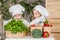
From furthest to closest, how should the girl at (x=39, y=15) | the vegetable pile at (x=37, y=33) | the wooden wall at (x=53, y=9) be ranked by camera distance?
the wooden wall at (x=53, y=9) < the girl at (x=39, y=15) < the vegetable pile at (x=37, y=33)

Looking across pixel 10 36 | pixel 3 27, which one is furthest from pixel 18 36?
pixel 3 27

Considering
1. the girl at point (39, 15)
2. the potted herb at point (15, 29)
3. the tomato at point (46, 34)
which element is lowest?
the tomato at point (46, 34)

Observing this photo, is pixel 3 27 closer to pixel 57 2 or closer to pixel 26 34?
pixel 26 34

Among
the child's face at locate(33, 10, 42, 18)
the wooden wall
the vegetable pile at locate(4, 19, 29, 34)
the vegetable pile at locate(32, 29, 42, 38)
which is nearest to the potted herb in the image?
the vegetable pile at locate(4, 19, 29, 34)

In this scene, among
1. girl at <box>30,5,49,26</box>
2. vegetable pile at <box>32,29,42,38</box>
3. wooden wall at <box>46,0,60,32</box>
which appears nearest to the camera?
vegetable pile at <box>32,29,42,38</box>

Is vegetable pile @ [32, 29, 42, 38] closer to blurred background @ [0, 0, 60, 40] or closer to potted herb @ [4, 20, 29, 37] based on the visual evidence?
potted herb @ [4, 20, 29, 37]

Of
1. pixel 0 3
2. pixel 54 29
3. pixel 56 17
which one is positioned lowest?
pixel 54 29

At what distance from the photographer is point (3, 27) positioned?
211cm

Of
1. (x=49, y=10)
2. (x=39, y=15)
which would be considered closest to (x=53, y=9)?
(x=49, y=10)

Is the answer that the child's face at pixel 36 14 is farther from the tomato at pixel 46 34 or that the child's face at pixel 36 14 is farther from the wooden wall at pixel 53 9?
the wooden wall at pixel 53 9

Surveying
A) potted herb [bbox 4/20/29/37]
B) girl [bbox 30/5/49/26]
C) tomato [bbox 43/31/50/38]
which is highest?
girl [bbox 30/5/49/26]

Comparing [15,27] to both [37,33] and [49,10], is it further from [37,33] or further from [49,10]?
[49,10]

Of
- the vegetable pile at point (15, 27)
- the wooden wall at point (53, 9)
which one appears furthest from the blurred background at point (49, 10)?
the vegetable pile at point (15, 27)

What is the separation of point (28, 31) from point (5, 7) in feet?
4.18
